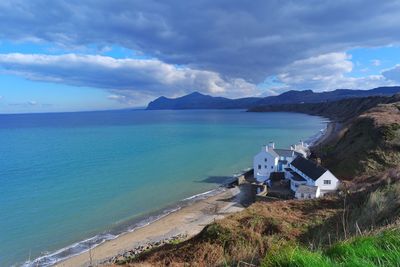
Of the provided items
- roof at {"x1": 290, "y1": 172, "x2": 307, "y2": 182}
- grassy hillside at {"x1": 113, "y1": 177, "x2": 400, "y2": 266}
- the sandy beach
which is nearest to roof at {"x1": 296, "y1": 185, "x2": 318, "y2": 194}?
roof at {"x1": 290, "y1": 172, "x2": 307, "y2": 182}

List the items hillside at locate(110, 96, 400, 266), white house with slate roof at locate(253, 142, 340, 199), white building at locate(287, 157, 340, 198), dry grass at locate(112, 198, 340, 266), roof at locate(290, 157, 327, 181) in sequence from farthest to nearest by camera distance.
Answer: roof at locate(290, 157, 327, 181)
white house with slate roof at locate(253, 142, 340, 199)
white building at locate(287, 157, 340, 198)
dry grass at locate(112, 198, 340, 266)
hillside at locate(110, 96, 400, 266)

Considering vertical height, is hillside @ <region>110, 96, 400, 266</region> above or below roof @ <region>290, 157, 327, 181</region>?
above

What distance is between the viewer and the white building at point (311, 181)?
33.9 m

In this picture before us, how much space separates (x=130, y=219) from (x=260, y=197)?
1424 cm

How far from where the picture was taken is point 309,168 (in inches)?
1524

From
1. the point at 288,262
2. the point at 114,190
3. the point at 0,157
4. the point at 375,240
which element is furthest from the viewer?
the point at 0,157

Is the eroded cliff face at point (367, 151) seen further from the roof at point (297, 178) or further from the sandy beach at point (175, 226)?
the sandy beach at point (175, 226)

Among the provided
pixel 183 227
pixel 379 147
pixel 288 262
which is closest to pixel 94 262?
pixel 183 227

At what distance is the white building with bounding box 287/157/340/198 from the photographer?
3394cm

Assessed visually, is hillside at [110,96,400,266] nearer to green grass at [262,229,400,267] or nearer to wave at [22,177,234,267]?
green grass at [262,229,400,267]

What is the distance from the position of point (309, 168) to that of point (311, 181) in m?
2.96

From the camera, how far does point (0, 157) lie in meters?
72.1

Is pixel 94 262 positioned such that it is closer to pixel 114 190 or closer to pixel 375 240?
pixel 114 190

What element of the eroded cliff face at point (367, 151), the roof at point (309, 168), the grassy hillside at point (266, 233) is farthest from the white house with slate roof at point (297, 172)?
the grassy hillside at point (266, 233)
